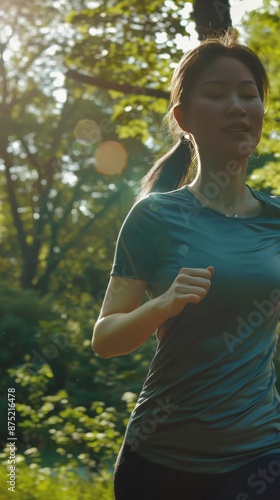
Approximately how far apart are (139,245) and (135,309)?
0.59 ft

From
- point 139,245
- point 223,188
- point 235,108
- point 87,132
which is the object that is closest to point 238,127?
point 235,108

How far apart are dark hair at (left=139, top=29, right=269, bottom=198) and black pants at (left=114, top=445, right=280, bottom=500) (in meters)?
0.93

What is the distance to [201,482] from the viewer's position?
219 centimetres

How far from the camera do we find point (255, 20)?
782 centimetres

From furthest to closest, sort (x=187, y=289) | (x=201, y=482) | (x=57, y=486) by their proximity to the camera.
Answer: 1. (x=57, y=486)
2. (x=201, y=482)
3. (x=187, y=289)

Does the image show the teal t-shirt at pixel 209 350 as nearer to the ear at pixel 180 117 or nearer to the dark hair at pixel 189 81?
the ear at pixel 180 117

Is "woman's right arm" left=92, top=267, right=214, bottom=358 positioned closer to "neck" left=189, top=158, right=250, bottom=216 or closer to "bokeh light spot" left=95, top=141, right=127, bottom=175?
"neck" left=189, top=158, right=250, bottom=216

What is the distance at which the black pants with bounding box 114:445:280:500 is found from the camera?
218 cm

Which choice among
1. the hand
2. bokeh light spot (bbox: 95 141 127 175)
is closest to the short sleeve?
the hand

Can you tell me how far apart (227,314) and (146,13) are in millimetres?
6724

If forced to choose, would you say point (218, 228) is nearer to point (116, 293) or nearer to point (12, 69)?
point (116, 293)

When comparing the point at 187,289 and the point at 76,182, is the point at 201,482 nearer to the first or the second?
the point at 187,289

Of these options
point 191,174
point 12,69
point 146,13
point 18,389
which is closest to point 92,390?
point 18,389

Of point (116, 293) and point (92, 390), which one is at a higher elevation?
point (116, 293)
